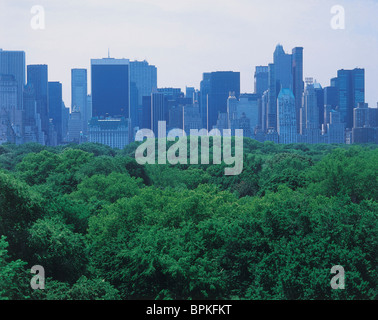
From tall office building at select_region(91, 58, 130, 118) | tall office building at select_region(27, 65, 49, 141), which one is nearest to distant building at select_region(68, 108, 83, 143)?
tall office building at select_region(91, 58, 130, 118)

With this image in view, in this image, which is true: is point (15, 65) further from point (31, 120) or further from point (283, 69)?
point (283, 69)

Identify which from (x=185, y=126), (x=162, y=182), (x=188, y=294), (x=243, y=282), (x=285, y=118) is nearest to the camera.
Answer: (x=188, y=294)

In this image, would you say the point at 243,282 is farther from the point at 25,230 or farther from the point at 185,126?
the point at 185,126

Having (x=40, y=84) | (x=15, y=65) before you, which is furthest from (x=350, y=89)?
(x=15, y=65)

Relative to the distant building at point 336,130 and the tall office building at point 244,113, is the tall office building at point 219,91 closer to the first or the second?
the tall office building at point 244,113
